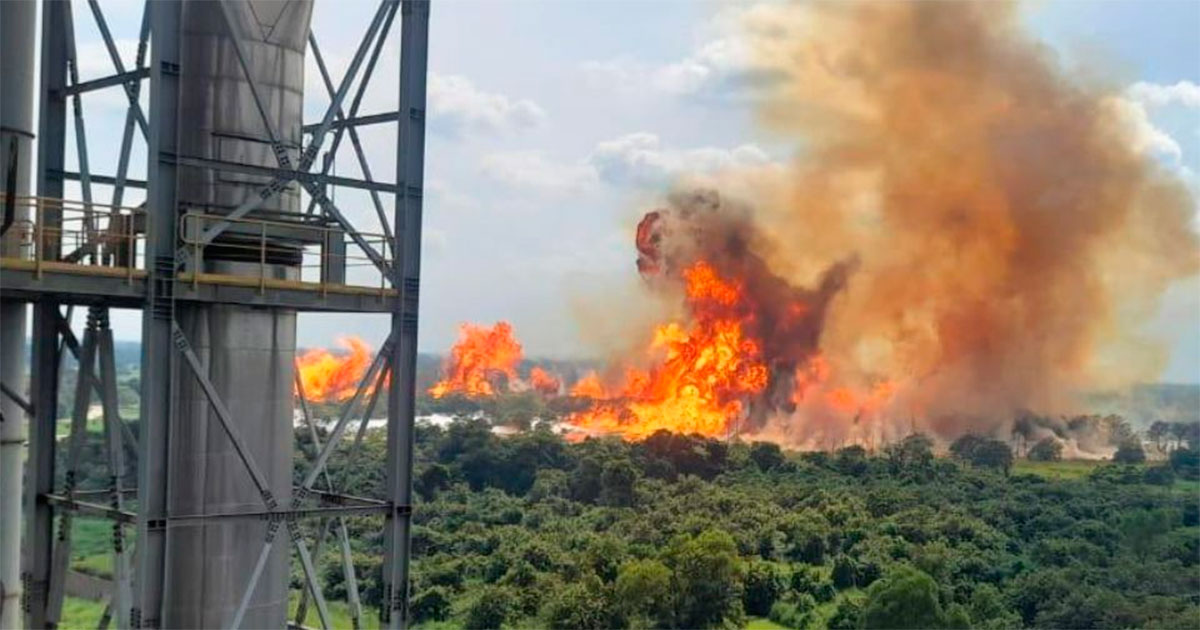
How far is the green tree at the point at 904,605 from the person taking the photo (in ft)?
137

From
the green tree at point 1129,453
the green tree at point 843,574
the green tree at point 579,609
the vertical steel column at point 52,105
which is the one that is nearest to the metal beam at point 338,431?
the vertical steel column at point 52,105

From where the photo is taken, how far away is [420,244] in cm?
1322

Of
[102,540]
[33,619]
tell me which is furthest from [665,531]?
[33,619]

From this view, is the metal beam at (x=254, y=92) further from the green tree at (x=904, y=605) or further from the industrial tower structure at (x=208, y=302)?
the green tree at (x=904, y=605)

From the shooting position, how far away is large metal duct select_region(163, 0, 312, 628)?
12.6 metres

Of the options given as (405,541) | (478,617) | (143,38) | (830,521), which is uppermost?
(143,38)

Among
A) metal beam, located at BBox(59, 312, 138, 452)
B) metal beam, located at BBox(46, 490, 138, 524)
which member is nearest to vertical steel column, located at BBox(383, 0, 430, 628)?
metal beam, located at BBox(46, 490, 138, 524)

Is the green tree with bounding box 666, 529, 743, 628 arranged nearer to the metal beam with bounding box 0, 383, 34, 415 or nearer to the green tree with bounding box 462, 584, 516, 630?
the green tree with bounding box 462, 584, 516, 630

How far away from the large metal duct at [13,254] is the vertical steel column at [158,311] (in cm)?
251

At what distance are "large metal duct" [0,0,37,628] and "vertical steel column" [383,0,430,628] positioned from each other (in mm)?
4440

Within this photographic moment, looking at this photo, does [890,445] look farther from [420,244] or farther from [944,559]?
[420,244]

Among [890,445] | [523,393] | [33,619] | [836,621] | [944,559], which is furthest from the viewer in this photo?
[523,393]

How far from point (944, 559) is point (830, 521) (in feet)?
17.8

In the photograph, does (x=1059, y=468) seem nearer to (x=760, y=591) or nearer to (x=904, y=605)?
(x=904, y=605)
